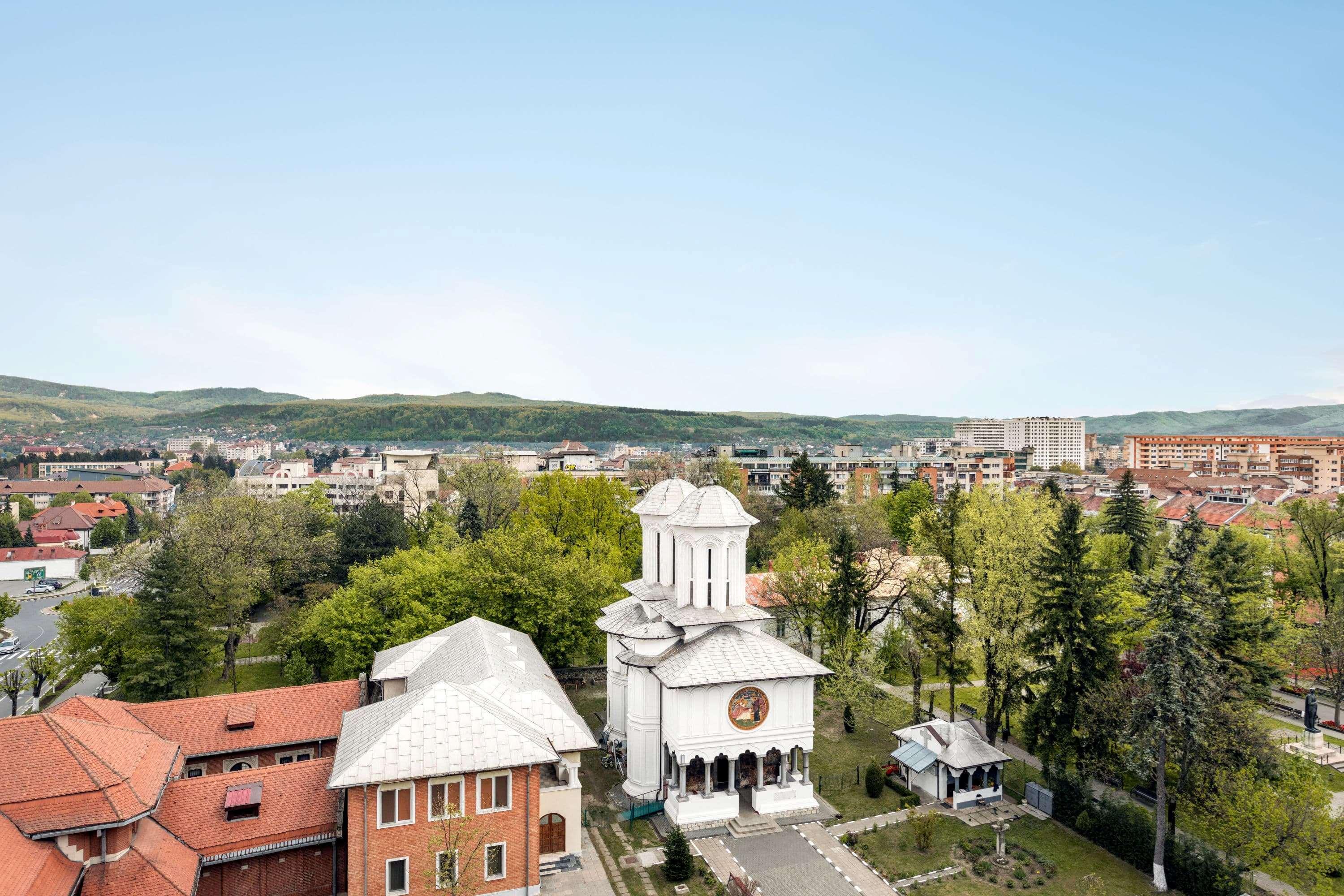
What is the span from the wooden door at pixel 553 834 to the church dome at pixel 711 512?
10435 millimetres

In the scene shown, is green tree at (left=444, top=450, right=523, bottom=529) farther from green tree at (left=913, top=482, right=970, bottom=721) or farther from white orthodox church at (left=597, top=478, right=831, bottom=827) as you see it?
green tree at (left=913, top=482, right=970, bottom=721)

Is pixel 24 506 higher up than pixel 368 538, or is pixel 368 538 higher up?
pixel 368 538

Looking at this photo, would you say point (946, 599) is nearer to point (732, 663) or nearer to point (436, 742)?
point (732, 663)

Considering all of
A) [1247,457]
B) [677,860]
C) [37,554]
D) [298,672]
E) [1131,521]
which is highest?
[1247,457]

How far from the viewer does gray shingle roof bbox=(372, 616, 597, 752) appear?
75.3 feet

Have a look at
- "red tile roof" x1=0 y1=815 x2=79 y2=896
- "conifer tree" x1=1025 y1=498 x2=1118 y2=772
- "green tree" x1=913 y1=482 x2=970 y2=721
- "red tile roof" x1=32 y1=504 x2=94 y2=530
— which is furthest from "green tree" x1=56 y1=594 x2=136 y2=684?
"red tile roof" x1=32 y1=504 x2=94 y2=530

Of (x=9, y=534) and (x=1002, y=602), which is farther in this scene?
(x=9, y=534)

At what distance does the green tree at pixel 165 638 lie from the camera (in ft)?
99.8

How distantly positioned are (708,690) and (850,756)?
9017 mm

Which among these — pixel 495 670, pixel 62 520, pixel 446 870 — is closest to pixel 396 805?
pixel 446 870

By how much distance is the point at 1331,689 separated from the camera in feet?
113

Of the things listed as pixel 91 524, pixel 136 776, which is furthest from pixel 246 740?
pixel 91 524

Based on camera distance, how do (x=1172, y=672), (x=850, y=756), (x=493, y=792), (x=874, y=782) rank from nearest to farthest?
(x=493, y=792) < (x=1172, y=672) < (x=874, y=782) < (x=850, y=756)

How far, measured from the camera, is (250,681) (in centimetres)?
3806
